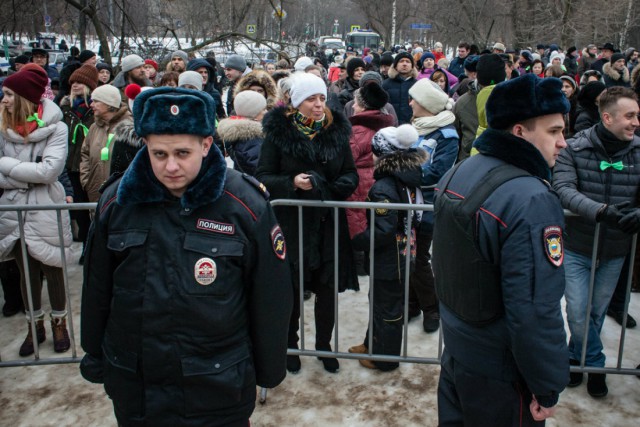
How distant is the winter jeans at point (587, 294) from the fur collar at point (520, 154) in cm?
206

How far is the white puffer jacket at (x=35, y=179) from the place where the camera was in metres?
4.49

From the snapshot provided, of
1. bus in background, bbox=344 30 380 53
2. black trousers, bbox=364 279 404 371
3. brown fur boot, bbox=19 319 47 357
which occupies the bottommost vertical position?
brown fur boot, bbox=19 319 47 357

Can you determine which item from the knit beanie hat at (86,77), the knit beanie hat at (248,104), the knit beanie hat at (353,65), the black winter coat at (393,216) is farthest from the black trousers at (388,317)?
the knit beanie hat at (353,65)

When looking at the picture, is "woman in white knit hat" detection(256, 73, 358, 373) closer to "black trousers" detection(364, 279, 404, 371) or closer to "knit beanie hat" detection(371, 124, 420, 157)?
"knit beanie hat" detection(371, 124, 420, 157)

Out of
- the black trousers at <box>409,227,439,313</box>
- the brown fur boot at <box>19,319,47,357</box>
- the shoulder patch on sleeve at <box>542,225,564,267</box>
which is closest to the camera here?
the shoulder patch on sleeve at <box>542,225,564,267</box>

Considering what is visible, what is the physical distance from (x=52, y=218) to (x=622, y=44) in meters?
28.3

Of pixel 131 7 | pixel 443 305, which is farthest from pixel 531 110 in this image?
pixel 131 7

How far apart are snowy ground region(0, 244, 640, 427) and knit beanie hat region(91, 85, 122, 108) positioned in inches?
86.8

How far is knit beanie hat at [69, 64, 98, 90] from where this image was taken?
6630mm

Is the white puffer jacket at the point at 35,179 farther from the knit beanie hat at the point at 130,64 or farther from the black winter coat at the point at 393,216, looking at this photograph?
the knit beanie hat at the point at 130,64

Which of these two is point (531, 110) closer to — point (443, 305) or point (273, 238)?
point (443, 305)

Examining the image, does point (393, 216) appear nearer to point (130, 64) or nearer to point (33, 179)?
point (33, 179)

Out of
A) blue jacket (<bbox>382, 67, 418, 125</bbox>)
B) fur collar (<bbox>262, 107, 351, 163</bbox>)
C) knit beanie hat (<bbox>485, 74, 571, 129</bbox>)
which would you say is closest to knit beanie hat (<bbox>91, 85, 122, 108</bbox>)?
fur collar (<bbox>262, 107, 351, 163</bbox>)

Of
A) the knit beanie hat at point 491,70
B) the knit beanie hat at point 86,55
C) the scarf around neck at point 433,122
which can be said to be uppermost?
the knit beanie hat at point 86,55
